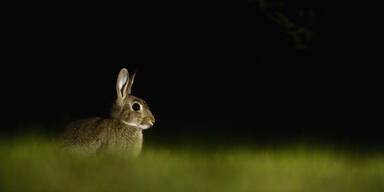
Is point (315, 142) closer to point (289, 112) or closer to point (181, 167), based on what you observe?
point (289, 112)

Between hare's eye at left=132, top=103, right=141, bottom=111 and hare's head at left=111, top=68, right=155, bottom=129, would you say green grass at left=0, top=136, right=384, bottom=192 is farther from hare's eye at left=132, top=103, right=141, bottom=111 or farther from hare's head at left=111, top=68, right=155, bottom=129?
hare's eye at left=132, top=103, right=141, bottom=111

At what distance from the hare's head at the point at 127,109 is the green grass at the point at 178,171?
15.9 inches

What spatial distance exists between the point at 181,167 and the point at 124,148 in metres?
0.71

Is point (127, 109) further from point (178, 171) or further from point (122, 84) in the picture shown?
point (178, 171)

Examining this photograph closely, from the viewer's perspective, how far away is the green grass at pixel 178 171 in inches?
230

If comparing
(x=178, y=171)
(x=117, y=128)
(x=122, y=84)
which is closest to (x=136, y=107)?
(x=122, y=84)

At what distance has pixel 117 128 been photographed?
6926 millimetres

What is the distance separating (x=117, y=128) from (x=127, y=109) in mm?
342

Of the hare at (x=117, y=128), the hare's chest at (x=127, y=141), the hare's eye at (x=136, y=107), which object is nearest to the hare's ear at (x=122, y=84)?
the hare at (x=117, y=128)

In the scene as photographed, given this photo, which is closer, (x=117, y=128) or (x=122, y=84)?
(x=117, y=128)

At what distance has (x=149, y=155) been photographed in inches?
283

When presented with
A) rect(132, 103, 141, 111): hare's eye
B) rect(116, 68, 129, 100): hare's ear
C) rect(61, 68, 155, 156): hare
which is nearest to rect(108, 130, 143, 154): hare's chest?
rect(61, 68, 155, 156): hare

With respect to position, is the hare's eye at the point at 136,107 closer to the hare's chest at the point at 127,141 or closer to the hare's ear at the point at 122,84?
the hare's ear at the point at 122,84

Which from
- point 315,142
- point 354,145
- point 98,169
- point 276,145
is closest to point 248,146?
point 276,145
